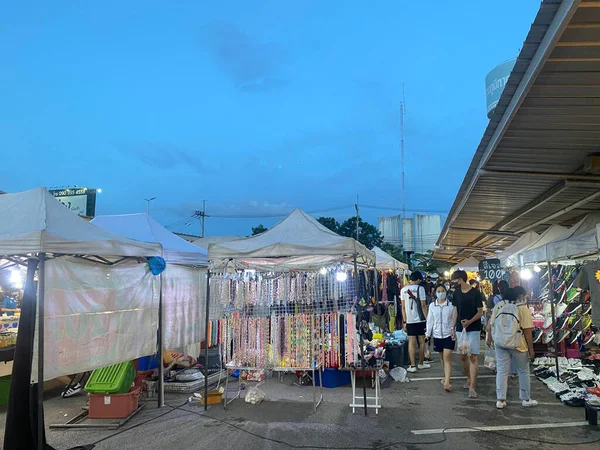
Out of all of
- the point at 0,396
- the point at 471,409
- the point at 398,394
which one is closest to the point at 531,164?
the point at 471,409

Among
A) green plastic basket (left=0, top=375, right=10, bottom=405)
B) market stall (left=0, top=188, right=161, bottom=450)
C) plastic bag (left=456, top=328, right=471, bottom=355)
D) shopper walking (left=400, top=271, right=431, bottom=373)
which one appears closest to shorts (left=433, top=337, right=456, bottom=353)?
plastic bag (left=456, top=328, right=471, bottom=355)

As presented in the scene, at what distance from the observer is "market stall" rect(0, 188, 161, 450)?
428cm

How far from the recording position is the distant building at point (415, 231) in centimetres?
4584

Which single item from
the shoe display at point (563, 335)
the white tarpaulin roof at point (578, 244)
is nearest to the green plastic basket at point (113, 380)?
the white tarpaulin roof at point (578, 244)

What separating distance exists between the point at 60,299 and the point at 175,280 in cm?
265

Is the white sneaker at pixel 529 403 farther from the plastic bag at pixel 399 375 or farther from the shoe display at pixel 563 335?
the shoe display at pixel 563 335

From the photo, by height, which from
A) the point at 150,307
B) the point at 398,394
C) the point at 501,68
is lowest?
the point at 398,394

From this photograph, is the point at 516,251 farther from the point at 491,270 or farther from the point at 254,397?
the point at 254,397

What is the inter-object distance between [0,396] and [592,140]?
8.55 metres

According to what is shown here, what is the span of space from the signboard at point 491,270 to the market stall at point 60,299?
7857mm

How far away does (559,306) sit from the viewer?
8164mm

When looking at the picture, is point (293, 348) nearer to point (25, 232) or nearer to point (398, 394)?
point (398, 394)

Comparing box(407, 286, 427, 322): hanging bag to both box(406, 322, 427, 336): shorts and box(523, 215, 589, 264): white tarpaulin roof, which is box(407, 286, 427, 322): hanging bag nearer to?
box(406, 322, 427, 336): shorts

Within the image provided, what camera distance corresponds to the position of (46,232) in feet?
13.9
